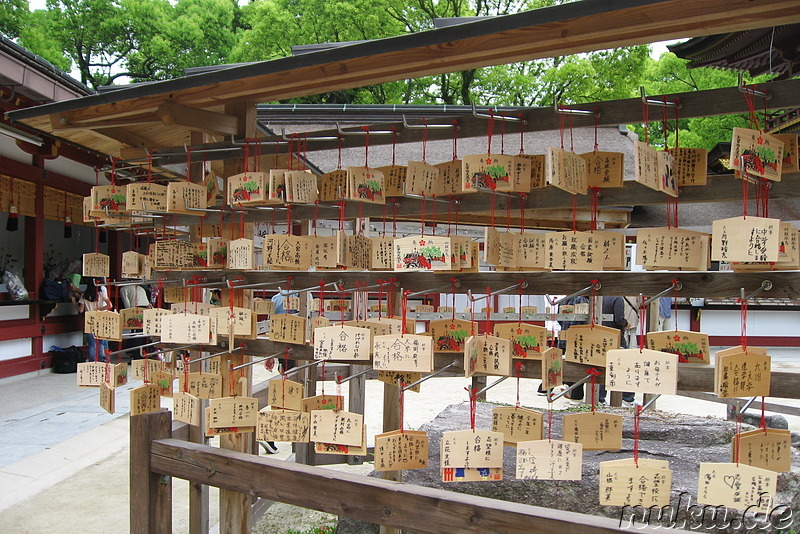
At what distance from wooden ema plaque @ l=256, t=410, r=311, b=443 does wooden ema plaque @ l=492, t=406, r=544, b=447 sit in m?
0.84

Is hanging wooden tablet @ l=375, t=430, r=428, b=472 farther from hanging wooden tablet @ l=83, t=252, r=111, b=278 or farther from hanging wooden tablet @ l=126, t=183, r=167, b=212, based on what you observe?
hanging wooden tablet @ l=83, t=252, r=111, b=278

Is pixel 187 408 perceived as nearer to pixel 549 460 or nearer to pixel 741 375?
pixel 549 460

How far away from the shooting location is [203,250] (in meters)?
3.31

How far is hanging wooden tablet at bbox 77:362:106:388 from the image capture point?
3.41 meters

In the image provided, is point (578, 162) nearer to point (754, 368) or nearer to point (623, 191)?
point (623, 191)

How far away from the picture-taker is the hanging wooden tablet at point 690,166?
244 cm

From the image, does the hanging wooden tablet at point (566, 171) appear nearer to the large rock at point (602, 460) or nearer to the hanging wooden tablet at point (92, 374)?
the large rock at point (602, 460)

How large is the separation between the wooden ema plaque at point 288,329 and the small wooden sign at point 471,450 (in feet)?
2.79

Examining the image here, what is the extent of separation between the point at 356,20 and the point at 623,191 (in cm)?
→ 1735

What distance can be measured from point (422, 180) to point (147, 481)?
179 cm

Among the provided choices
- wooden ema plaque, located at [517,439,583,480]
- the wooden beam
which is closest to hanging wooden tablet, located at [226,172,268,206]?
the wooden beam

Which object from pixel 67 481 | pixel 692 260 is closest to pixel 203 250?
pixel 692 260

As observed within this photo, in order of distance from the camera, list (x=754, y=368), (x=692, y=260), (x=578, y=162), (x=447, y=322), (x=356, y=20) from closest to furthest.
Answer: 1. (x=754, y=368)
2. (x=692, y=260)
3. (x=578, y=162)
4. (x=447, y=322)
5. (x=356, y=20)

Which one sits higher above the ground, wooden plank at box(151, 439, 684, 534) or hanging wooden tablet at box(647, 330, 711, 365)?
hanging wooden tablet at box(647, 330, 711, 365)
